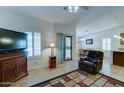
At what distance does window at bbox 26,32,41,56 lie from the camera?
3.56 metres

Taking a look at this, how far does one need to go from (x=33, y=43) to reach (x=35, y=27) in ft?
1.98

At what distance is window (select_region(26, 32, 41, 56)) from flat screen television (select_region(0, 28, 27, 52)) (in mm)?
374

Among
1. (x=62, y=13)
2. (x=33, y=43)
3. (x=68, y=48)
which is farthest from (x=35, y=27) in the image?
(x=68, y=48)

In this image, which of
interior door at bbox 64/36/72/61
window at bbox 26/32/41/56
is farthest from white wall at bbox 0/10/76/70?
interior door at bbox 64/36/72/61

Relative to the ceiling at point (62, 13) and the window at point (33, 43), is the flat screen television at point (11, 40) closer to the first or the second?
the window at point (33, 43)

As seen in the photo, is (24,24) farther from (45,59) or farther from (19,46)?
(45,59)

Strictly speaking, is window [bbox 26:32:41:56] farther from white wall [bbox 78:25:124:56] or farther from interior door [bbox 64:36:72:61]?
white wall [bbox 78:25:124:56]

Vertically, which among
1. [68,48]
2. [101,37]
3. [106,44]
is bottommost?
[68,48]

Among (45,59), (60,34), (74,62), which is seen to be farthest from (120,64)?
(45,59)

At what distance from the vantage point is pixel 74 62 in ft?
15.4

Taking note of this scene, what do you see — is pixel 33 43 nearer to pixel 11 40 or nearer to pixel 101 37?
pixel 11 40

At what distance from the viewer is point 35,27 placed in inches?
145
